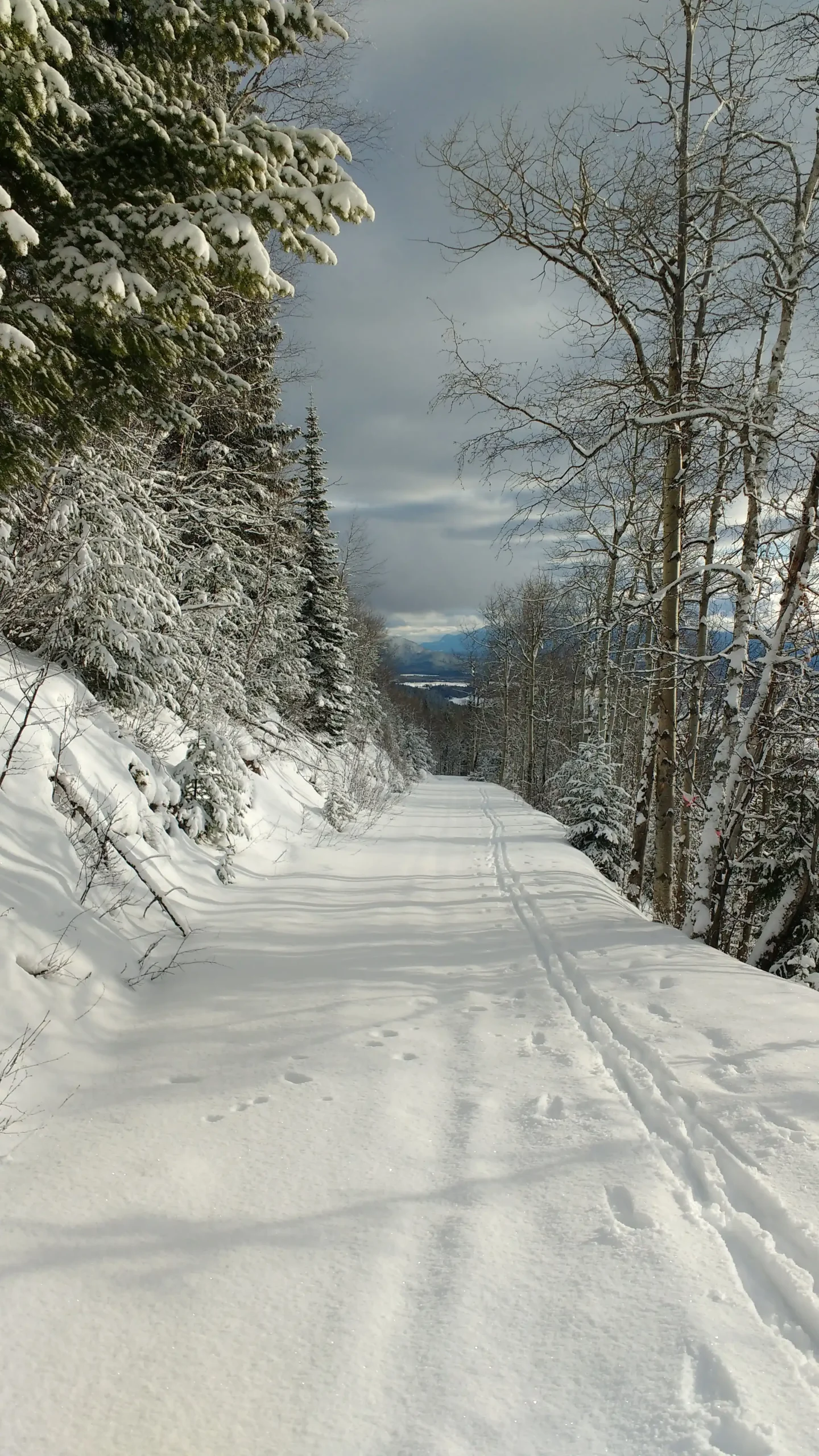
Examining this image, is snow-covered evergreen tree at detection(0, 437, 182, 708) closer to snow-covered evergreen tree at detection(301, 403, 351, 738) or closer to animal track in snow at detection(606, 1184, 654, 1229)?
animal track in snow at detection(606, 1184, 654, 1229)

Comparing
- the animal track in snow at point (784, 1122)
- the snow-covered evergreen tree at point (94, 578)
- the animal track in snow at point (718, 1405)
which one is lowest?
the animal track in snow at point (718, 1405)

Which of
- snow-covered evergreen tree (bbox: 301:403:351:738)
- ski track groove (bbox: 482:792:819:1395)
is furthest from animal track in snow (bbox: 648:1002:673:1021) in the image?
snow-covered evergreen tree (bbox: 301:403:351:738)

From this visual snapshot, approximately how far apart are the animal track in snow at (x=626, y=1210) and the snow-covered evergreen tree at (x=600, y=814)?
12976mm

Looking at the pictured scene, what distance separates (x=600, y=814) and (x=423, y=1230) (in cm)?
1388

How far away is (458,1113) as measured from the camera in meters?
3.51

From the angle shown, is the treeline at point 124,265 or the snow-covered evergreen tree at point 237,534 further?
the snow-covered evergreen tree at point 237,534

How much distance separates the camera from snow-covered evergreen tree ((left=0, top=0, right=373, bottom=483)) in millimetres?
3758

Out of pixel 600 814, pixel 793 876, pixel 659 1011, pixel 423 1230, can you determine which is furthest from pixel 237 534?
pixel 423 1230

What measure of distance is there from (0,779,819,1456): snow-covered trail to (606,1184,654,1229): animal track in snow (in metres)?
0.01

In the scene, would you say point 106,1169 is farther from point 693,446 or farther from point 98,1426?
point 693,446

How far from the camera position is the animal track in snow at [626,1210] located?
8.82ft

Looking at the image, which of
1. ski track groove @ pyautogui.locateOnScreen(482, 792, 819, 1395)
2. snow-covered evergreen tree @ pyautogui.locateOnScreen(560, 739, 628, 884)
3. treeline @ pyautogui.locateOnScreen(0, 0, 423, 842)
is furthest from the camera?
snow-covered evergreen tree @ pyautogui.locateOnScreen(560, 739, 628, 884)

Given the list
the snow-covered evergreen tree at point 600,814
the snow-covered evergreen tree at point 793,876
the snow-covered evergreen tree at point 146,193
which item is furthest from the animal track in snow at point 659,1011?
the snow-covered evergreen tree at point 600,814

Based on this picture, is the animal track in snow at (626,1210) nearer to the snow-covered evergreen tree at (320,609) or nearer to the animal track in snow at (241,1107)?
the animal track in snow at (241,1107)
